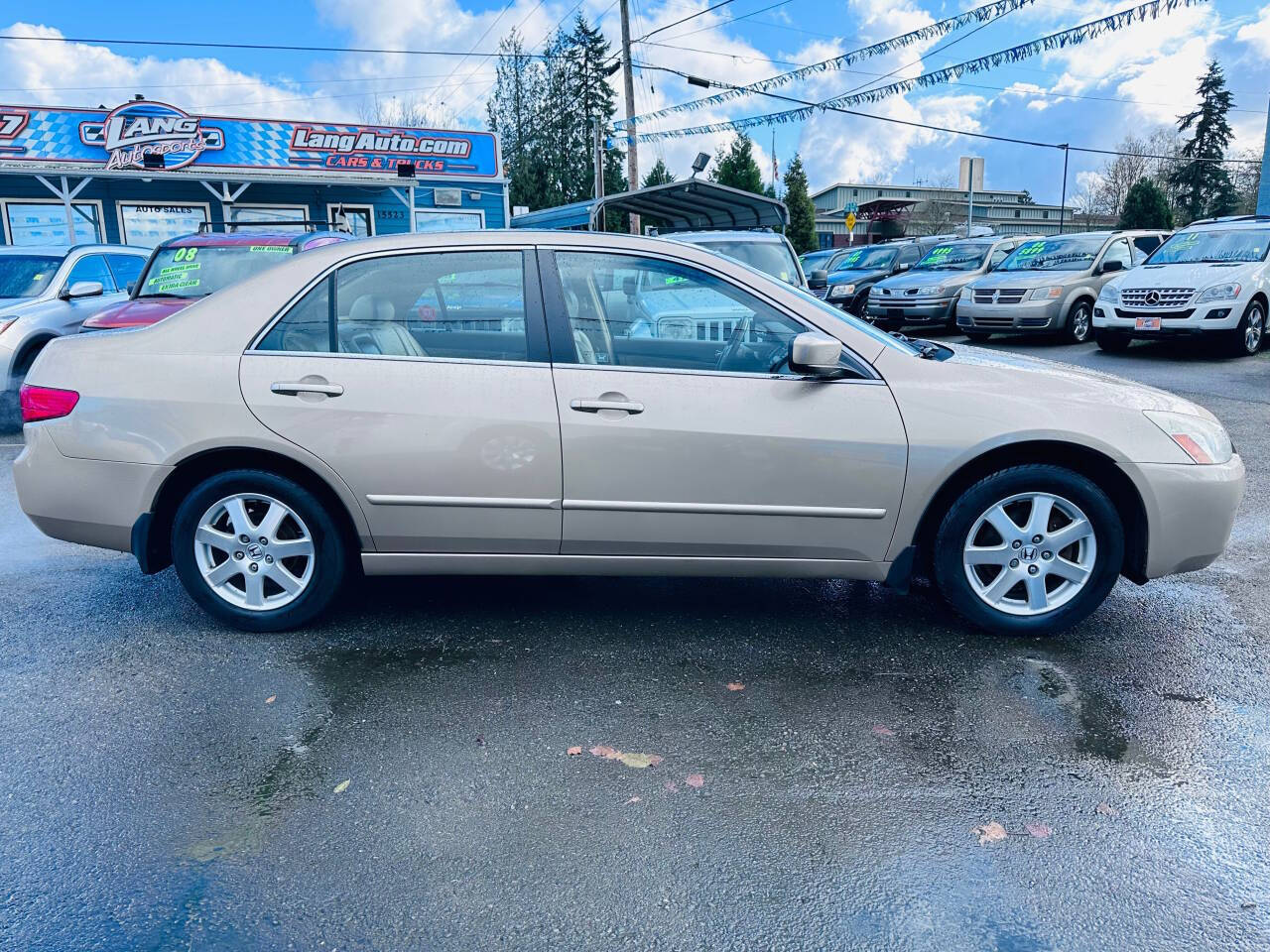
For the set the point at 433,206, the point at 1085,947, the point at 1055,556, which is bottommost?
the point at 1085,947

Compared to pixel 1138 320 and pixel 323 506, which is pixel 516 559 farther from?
pixel 1138 320

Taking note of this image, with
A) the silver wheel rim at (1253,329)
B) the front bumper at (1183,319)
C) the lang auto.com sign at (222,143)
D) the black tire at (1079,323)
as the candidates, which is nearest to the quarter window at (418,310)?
the front bumper at (1183,319)

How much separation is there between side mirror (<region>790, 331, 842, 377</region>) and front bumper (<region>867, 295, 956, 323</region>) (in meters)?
13.1

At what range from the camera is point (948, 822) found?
267 centimetres

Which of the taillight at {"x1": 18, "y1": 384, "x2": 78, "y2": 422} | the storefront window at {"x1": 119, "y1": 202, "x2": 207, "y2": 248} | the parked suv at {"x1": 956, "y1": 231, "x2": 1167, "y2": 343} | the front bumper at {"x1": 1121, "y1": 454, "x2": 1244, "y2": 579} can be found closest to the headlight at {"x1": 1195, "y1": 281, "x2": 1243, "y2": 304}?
the parked suv at {"x1": 956, "y1": 231, "x2": 1167, "y2": 343}

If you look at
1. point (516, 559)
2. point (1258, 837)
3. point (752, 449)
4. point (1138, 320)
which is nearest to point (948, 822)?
point (1258, 837)

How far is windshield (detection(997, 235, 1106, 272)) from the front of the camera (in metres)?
14.4

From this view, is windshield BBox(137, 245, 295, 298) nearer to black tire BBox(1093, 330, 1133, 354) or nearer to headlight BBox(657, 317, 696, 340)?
headlight BBox(657, 317, 696, 340)

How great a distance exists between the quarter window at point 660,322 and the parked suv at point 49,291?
22.2 feet

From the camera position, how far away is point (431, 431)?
12.0 ft

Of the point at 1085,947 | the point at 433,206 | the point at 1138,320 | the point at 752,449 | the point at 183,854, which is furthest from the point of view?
the point at 433,206

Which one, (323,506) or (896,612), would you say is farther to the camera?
(896,612)

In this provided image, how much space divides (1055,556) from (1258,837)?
4.50 feet

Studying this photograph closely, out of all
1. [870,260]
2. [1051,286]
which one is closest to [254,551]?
[1051,286]
